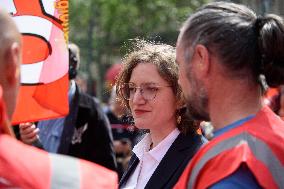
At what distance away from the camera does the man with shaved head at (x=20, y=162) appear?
1906 millimetres

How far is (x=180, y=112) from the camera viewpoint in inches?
141

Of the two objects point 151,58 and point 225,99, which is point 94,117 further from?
point 225,99

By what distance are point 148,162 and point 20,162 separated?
159 cm

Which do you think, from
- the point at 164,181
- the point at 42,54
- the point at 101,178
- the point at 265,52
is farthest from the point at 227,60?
the point at 42,54

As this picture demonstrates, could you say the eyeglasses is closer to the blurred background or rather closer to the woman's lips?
the woman's lips

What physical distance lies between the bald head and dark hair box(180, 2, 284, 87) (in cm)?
63

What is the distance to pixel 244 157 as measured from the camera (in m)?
2.20

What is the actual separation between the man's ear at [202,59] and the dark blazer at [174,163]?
3.26 ft

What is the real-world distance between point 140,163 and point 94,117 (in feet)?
9.18

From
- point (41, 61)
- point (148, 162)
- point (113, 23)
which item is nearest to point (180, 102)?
point (148, 162)

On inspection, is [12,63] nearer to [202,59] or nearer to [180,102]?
[202,59]

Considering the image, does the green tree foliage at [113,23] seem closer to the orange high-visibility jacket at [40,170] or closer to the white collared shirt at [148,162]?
the white collared shirt at [148,162]

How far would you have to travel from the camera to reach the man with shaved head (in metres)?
1.91

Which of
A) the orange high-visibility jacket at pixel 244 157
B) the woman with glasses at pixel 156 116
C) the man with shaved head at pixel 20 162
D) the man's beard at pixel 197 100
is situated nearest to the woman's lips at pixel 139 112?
the woman with glasses at pixel 156 116
